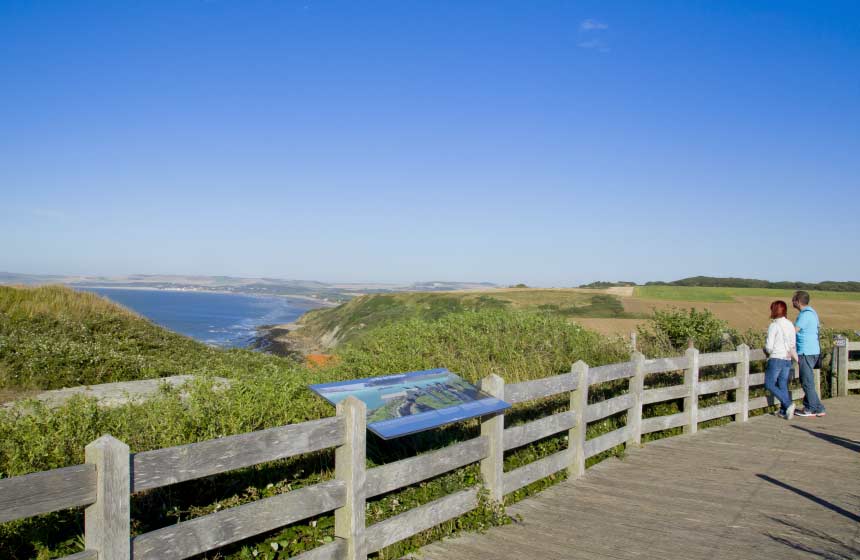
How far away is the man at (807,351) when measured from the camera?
11.7 metres

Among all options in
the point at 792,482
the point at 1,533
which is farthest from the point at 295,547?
the point at 792,482

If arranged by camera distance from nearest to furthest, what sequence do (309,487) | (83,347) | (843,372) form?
1. (309,487)
2. (83,347)
3. (843,372)

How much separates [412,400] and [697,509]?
3113 mm

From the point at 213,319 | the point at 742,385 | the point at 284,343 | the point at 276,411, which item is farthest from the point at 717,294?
the point at 213,319

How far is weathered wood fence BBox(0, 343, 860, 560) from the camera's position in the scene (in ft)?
10.9

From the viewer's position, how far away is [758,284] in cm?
6144

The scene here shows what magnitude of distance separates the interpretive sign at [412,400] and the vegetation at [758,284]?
5594 centimetres

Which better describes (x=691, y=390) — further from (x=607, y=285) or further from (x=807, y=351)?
(x=607, y=285)

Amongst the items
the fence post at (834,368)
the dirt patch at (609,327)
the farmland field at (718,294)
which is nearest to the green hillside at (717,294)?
the farmland field at (718,294)

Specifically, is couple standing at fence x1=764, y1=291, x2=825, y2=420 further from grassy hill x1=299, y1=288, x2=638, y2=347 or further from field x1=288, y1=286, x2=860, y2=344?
grassy hill x1=299, y1=288, x2=638, y2=347

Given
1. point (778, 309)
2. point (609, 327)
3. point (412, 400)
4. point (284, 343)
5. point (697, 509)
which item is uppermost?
point (778, 309)

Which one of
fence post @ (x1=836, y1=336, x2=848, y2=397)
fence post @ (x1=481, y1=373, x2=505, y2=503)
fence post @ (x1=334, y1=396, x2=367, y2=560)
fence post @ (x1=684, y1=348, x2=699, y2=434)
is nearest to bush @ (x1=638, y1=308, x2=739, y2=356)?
fence post @ (x1=836, y1=336, x2=848, y2=397)

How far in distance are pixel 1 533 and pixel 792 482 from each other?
7.35m

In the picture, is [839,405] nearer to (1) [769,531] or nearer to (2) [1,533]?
(1) [769,531]
